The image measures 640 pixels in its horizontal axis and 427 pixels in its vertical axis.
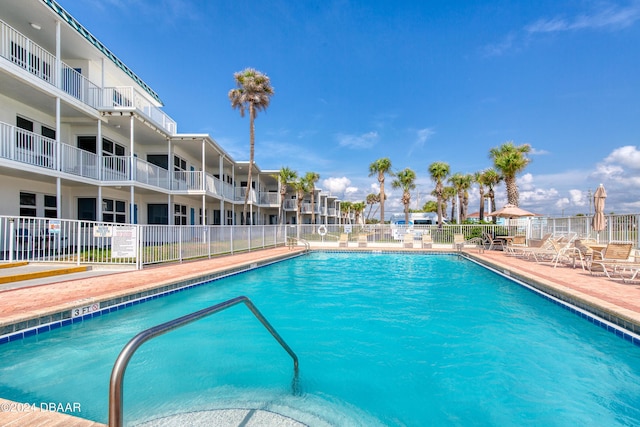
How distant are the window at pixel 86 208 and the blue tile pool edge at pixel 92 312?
973 centimetres

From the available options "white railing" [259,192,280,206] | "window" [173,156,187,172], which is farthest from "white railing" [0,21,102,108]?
"white railing" [259,192,280,206]

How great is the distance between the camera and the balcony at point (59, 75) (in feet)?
33.9

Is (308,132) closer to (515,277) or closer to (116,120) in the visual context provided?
(116,120)

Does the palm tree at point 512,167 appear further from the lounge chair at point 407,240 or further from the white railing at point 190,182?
the white railing at point 190,182

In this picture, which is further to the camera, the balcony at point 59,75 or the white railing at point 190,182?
the white railing at point 190,182

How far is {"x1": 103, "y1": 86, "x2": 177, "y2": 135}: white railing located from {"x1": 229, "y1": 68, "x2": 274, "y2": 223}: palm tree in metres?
5.64

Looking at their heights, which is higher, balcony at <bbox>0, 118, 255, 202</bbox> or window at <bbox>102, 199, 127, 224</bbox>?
balcony at <bbox>0, 118, 255, 202</bbox>

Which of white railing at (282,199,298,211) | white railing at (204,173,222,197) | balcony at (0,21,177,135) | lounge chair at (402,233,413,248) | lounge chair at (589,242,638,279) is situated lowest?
lounge chair at (402,233,413,248)

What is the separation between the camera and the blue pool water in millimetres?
3234

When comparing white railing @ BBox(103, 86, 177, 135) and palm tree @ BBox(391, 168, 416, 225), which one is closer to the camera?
white railing @ BBox(103, 86, 177, 135)

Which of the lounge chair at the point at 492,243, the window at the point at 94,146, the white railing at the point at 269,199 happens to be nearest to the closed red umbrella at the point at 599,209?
the lounge chair at the point at 492,243

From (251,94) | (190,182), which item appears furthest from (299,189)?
(190,182)

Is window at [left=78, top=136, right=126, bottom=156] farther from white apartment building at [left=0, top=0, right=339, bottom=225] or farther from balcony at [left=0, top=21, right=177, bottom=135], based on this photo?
balcony at [left=0, top=21, right=177, bottom=135]

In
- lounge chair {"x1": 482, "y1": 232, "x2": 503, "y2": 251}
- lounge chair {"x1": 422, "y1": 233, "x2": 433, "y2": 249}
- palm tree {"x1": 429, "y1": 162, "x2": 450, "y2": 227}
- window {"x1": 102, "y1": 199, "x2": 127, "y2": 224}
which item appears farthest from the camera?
palm tree {"x1": 429, "y1": 162, "x2": 450, "y2": 227}
